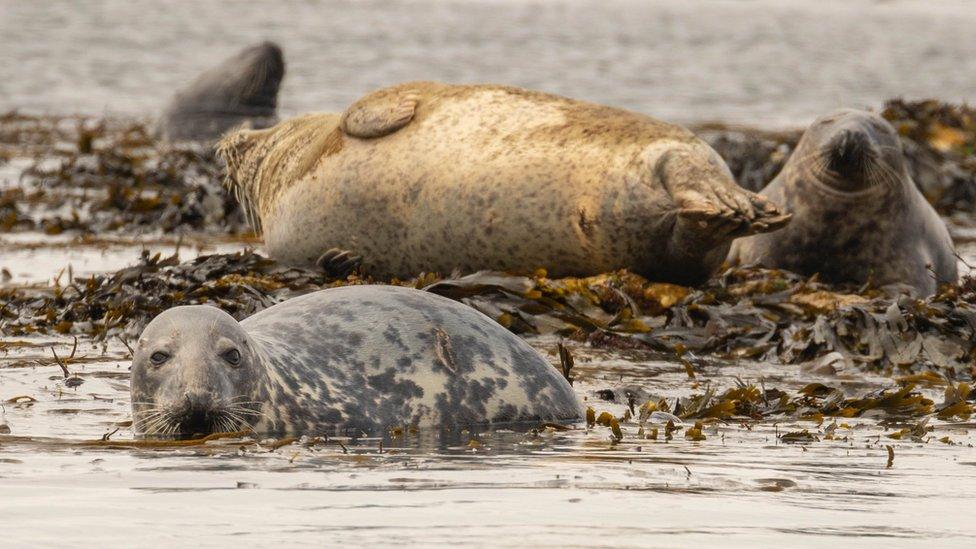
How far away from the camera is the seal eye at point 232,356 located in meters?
4.35

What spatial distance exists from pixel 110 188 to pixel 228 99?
6069 millimetres

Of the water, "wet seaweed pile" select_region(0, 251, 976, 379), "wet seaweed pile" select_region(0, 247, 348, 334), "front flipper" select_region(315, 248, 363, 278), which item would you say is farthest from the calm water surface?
the water

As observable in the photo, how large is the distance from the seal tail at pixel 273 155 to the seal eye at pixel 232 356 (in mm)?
3741

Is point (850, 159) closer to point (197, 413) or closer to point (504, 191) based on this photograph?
point (504, 191)

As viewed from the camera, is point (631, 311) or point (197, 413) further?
point (631, 311)


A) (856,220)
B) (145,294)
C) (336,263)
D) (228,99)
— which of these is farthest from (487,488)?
(228,99)

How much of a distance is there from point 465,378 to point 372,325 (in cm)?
29

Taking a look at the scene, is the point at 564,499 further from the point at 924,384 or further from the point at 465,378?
the point at 924,384

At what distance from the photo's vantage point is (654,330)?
6836 mm

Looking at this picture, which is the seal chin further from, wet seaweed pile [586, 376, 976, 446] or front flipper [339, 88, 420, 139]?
wet seaweed pile [586, 376, 976, 446]

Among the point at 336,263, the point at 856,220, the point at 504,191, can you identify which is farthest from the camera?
the point at 856,220

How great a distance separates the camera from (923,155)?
1252 centimetres

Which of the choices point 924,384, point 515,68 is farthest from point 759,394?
point 515,68

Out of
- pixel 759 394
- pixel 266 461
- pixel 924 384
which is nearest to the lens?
pixel 266 461
